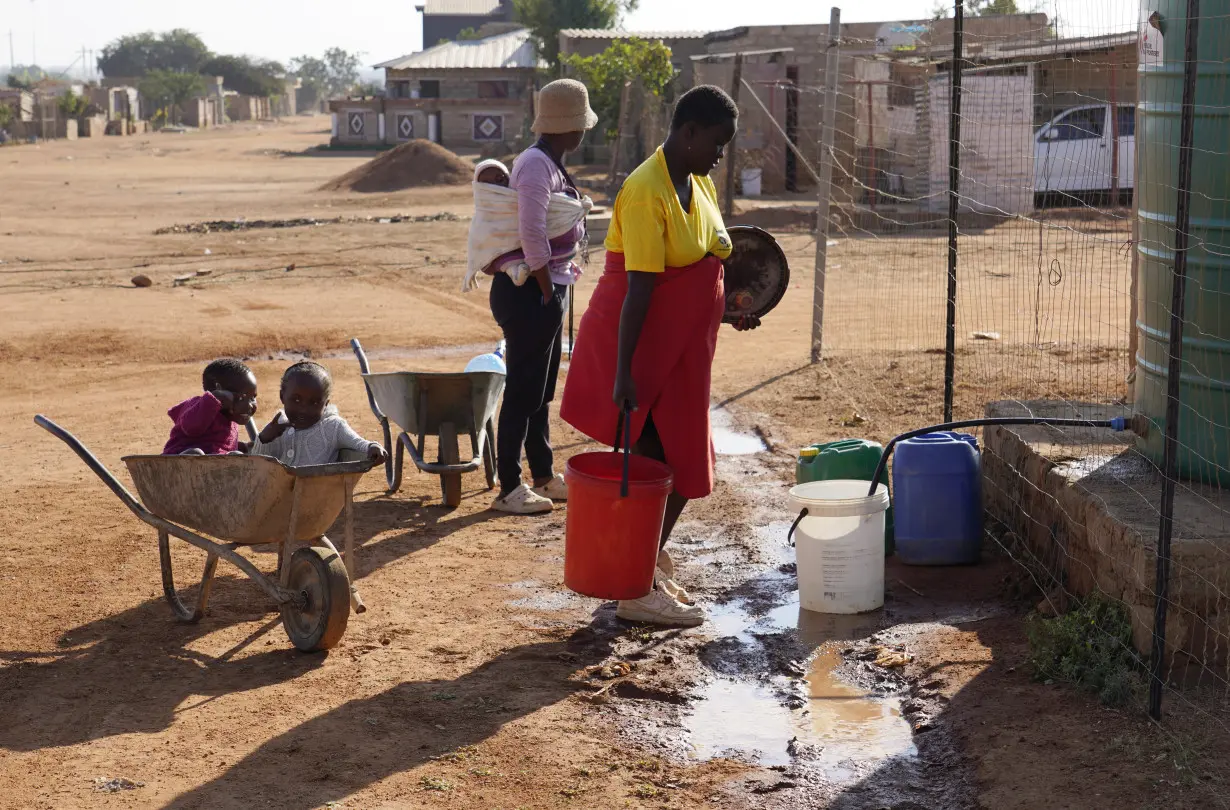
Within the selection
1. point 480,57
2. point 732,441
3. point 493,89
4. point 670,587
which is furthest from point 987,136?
point 480,57

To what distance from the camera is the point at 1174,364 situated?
150 inches

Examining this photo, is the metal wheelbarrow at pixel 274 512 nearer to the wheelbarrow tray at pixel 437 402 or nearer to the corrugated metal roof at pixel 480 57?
the wheelbarrow tray at pixel 437 402

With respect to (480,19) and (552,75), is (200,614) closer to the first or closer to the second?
(552,75)

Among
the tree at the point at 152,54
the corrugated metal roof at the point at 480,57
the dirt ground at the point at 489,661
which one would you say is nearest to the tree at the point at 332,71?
the tree at the point at 152,54

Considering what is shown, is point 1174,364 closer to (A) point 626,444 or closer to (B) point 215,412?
(A) point 626,444

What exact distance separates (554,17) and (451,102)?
5739mm

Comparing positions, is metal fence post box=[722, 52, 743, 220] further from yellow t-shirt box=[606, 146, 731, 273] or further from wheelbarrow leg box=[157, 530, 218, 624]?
wheelbarrow leg box=[157, 530, 218, 624]

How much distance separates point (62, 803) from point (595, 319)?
2.32 m

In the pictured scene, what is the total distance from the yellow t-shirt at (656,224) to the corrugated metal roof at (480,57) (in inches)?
1874

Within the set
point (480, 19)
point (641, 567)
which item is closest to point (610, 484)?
point (641, 567)

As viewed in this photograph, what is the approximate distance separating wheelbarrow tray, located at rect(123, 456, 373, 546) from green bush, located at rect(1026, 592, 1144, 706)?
2.43 metres

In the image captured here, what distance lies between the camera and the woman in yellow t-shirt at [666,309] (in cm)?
441

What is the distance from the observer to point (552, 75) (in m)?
42.0

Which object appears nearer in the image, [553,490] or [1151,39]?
[1151,39]
